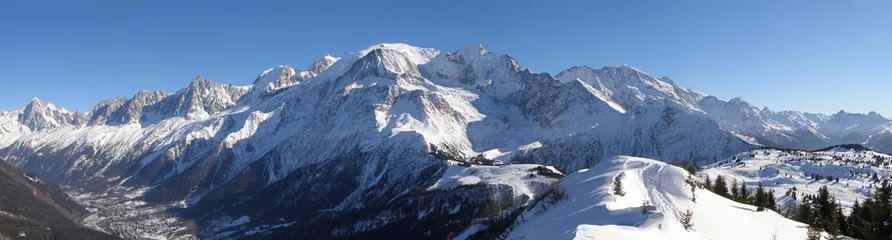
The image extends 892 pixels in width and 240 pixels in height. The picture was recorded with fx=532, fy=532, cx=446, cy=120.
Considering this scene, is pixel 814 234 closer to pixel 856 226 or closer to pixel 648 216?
pixel 648 216

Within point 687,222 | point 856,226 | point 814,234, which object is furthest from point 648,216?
point 856,226

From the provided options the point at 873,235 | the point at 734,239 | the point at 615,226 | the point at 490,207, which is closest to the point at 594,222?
the point at 615,226

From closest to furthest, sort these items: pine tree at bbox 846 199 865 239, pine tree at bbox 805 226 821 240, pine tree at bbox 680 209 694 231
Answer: pine tree at bbox 805 226 821 240 < pine tree at bbox 680 209 694 231 < pine tree at bbox 846 199 865 239

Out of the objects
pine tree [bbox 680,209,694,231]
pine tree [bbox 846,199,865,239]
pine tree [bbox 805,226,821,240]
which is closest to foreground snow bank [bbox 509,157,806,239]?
pine tree [bbox 680,209,694,231]

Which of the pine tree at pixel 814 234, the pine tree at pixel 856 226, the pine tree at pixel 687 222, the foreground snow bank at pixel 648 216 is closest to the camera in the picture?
the pine tree at pixel 814 234

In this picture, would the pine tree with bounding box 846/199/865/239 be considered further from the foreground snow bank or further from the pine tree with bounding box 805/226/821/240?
the foreground snow bank

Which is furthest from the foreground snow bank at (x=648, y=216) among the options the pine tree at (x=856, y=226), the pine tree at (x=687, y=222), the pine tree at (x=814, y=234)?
the pine tree at (x=856, y=226)

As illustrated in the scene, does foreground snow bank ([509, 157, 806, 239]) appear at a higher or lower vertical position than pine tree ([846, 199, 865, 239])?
higher

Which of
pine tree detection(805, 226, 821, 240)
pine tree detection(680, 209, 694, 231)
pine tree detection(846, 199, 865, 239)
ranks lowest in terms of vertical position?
pine tree detection(846, 199, 865, 239)

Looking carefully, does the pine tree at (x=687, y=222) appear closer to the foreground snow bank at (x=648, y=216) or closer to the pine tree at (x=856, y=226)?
the foreground snow bank at (x=648, y=216)
